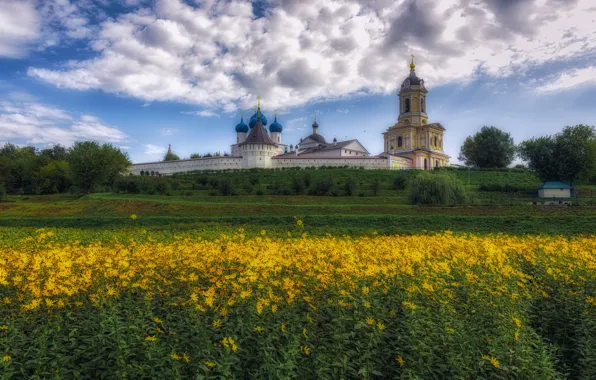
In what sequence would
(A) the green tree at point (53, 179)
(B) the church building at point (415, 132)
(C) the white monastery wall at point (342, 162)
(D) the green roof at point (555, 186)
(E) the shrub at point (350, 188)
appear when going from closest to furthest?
(E) the shrub at point (350, 188) < (D) the green roof at point (555, 186) < (A) the green tree at point (53, 179) < (C) the white monastery wall at point (342, 162) < (B) the church building at point (415, 132)

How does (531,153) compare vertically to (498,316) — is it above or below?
above

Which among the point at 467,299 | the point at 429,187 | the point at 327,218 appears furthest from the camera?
the point at 429,187

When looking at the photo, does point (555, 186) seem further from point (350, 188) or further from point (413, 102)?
point (413, 102)

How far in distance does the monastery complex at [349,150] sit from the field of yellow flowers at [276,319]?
5398 cm

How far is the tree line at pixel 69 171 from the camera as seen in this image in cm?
Answer: 4422

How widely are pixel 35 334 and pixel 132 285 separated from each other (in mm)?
1004

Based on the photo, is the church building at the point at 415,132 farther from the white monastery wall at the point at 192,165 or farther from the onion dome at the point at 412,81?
the white monastery wall at the point at 192,165

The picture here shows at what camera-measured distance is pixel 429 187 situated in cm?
2694

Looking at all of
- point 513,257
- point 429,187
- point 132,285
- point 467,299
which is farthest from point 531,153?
point 132,285

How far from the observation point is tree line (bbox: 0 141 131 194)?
4422 centimetres

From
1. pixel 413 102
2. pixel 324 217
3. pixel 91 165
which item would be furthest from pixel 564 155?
pixel 91 165

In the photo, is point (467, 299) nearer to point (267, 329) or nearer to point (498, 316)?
point (498, 316)

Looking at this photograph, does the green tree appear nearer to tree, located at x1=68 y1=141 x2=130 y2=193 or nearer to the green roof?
tree, located at x1=68 y1=141 x2=130 y2=193

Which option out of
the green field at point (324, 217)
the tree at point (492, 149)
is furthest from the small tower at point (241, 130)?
the green field at point (324, 217)
